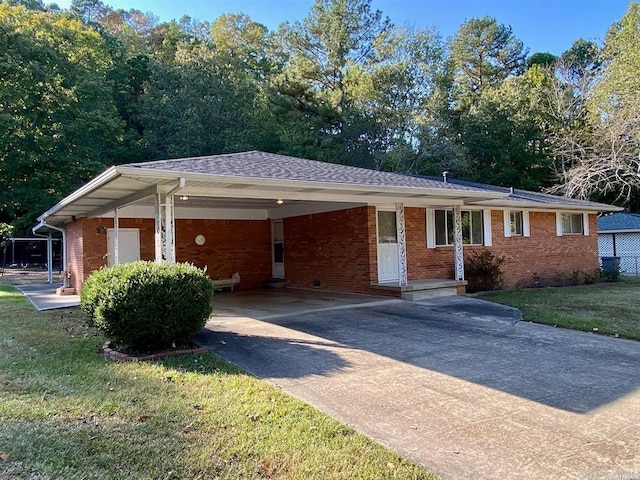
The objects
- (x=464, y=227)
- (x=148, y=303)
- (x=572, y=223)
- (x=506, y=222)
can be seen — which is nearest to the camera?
(x=148, y=303)

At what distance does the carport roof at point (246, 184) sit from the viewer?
759 cm

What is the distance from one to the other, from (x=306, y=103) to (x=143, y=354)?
86.8 feet

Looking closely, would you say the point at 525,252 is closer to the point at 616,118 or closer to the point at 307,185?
the point at 616,118

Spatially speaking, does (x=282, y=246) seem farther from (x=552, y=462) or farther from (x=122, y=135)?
(x=122, y=135)

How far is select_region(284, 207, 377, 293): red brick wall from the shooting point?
1245 cm

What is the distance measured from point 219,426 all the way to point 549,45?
37.6 metres

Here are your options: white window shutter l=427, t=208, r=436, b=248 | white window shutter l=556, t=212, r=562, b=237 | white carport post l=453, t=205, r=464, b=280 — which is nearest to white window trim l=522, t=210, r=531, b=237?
white window shutter l=556, t=212, r=562, b=237

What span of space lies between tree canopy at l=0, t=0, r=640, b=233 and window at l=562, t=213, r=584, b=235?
519 cm

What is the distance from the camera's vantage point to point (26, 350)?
6.71 metres

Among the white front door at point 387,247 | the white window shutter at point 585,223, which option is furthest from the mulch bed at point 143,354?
the white window shutter at point 585,223

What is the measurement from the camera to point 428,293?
11.7 meters

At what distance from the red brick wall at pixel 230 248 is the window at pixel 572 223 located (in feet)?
34.9

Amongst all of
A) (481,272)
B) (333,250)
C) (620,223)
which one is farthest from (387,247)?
(620,223)

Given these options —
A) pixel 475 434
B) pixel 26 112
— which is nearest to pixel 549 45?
pixel 26 112
